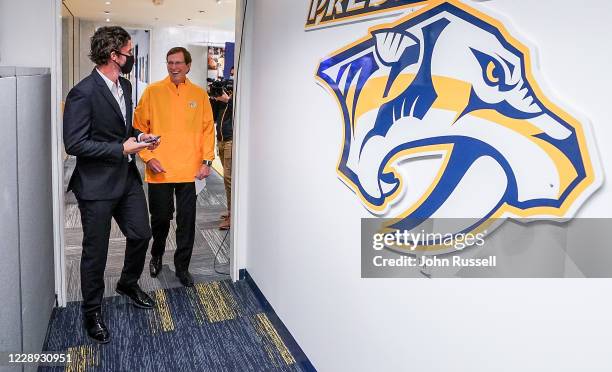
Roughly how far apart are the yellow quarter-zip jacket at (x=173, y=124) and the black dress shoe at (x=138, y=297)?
2.04 feet

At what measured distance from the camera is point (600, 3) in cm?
100

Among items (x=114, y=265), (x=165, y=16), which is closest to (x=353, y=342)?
(x=114, y=265)

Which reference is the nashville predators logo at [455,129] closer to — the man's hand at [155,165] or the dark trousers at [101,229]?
the dark trousers at [101,229]

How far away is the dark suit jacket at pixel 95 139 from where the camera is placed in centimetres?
229

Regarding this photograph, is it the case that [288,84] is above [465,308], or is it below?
above

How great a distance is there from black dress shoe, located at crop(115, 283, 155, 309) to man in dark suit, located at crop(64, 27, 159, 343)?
0.34m

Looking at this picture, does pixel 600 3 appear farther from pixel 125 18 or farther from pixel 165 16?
pixel 125 18

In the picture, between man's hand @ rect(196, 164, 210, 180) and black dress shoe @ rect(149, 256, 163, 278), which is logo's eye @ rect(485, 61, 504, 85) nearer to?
man's hand @ rect(196, 164, 210, 180)

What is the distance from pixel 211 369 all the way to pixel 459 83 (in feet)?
5.37

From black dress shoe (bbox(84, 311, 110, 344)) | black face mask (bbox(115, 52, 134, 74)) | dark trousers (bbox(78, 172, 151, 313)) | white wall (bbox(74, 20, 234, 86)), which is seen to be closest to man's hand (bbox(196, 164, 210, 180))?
dark trousers (bbox(78, 172, 151, 313))

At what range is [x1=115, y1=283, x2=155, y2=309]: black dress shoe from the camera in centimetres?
288

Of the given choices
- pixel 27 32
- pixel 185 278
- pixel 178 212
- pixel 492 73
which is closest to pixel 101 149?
pixel 27 32

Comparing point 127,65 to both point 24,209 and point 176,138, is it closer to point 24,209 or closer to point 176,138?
point 176,138

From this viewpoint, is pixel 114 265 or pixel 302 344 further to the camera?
pixel 114 265
